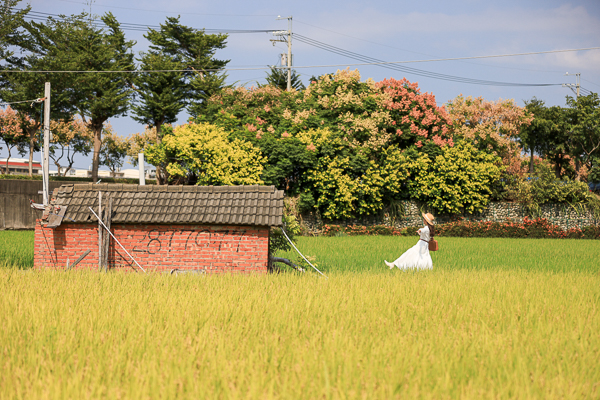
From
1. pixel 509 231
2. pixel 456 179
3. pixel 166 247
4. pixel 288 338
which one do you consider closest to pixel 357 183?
pixel 456 179

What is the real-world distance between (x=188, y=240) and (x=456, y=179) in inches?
877

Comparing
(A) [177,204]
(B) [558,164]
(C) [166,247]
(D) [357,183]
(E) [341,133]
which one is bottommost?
(C) [166,247]

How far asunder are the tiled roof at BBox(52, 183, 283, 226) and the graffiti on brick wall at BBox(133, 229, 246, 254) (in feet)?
0.99

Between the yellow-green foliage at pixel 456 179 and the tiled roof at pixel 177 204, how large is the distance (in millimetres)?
19592

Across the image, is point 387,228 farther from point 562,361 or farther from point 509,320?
point 562,361

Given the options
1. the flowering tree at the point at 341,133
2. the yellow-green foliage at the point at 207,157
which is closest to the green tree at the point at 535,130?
the flowering tree at the point at 341,133

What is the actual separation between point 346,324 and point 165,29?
37.2m

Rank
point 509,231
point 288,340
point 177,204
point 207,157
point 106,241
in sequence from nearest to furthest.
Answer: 1. point 288,340
2. point 106,241
3. point 177,204
4. point 207,157
5. point 509,231

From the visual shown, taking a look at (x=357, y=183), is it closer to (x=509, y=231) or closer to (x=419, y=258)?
(x=509, y=231)

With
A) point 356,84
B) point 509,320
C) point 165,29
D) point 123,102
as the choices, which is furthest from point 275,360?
point 165,29

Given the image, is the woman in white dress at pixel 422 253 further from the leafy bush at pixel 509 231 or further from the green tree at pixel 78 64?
the green tree at pixel 78 64

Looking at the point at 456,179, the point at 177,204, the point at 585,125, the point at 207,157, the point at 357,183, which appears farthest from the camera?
the point at 585,125

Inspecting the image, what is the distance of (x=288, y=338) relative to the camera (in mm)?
5297

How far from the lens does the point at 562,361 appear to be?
186 inches
